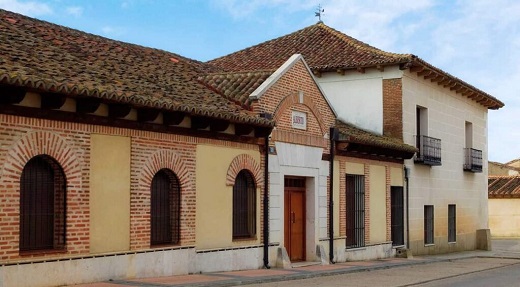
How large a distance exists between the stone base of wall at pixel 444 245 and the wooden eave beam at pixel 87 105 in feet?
50.7

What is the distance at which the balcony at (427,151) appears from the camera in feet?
88.5

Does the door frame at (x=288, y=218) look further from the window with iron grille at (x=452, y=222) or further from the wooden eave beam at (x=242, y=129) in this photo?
the window with iron grille at (x=452, y=222)

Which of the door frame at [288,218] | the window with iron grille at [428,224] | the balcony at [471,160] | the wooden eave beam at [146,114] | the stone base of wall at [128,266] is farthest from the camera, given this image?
the balcony at [471,160]

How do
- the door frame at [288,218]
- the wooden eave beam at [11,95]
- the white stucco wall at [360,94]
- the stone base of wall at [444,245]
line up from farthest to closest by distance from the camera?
the stone base of wall at [444,245] < the white stucco wall at [360,94] < the door frame at [288,218] < the wooden eave beam at [11,95]

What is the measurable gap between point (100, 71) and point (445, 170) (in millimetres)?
17321

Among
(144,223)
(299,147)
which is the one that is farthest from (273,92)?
(144,223)

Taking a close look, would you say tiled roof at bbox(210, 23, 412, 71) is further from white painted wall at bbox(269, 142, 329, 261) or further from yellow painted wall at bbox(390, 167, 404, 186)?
white painted wall at bbox(269, 142, 329, 261)

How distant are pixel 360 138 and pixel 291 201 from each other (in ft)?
9.66

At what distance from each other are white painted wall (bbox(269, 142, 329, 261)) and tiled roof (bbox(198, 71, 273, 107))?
4.78 feet

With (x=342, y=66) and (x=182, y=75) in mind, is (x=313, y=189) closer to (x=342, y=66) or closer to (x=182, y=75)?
(x=182, y=75)

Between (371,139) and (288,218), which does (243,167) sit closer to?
(288,218)

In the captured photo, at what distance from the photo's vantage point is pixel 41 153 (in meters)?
12.8

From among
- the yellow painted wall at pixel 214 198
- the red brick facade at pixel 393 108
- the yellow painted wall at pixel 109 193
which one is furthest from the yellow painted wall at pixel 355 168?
the yellow painted wall at pixel 109 193

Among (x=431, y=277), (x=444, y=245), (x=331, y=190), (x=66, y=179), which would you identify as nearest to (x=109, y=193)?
(x=66, y=179)
